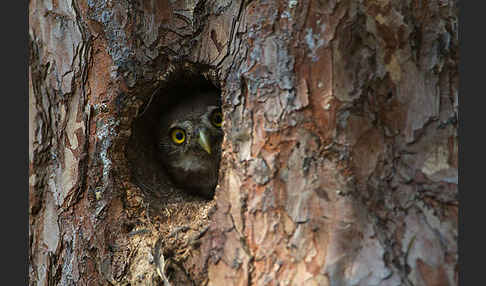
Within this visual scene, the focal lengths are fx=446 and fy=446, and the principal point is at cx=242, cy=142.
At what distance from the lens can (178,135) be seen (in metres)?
3.44

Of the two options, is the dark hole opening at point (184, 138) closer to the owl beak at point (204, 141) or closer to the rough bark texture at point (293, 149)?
Result: the owl beak at point (204, 141)

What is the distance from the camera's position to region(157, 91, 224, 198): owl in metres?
3.35

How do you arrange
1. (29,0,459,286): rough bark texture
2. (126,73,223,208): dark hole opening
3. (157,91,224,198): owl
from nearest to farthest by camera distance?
(29,0,459,286): rough bark texture, (126,73,223,208): dark hole opening, (157,91,224,198): owl

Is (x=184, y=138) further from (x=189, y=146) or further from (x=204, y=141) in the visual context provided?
(x=204, y=141)

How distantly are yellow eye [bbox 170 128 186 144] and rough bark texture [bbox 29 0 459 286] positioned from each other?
2.62 ft

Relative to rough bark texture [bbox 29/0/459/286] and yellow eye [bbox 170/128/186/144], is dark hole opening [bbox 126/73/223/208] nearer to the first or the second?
yellow eye [bbox 170/128/186/144]

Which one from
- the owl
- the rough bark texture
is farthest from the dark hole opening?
the rough bark texture

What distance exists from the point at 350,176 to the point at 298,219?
1.11 ft

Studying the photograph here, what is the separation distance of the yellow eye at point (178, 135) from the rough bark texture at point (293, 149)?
0.80 metres

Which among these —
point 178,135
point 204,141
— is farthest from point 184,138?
point 204,141

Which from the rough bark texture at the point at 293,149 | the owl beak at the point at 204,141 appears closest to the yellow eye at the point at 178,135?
the owl beak at the point at 204,141

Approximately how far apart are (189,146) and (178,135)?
135 mm

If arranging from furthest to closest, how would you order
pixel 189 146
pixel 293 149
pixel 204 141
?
1. pixel 189 146
2. pixel 204 141
3. pixel 293 149

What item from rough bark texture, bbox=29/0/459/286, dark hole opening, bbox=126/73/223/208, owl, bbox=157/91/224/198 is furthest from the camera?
owl, bbox=157/91/224/198
